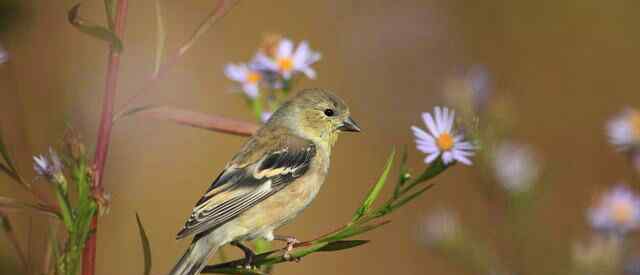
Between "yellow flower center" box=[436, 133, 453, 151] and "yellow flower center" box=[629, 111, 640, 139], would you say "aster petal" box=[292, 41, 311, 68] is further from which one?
"yellow flower center" box=[629, 111, 640, 139]

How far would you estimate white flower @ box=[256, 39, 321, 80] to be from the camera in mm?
2346

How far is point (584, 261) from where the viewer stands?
143 centimetres

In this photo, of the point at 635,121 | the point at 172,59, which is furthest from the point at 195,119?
the point at 635,121

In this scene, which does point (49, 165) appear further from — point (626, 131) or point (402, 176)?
point (626, 131)

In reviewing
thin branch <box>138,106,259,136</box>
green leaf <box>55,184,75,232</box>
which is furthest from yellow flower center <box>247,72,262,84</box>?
green leaf <box>55,184,75,232</box>

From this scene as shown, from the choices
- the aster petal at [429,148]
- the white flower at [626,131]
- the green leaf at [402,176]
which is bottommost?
the green leaf at [402,176]

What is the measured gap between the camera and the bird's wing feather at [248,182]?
259 cm

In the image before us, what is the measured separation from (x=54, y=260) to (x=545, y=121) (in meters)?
5.81

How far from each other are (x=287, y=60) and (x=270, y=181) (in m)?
0.67

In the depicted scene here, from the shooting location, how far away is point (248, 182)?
Result: 9.46ft

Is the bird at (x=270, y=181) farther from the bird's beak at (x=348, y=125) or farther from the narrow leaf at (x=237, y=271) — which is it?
the narrow leaf at (x=237, y=271)

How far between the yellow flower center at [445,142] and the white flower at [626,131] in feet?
1.92

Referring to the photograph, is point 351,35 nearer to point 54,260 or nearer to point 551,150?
point 551,150

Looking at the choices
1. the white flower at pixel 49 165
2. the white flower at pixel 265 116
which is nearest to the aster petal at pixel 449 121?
the white flower at pixel 265 116
